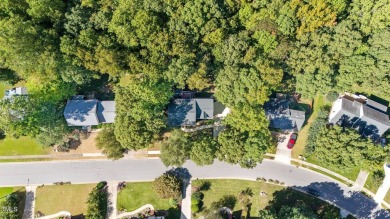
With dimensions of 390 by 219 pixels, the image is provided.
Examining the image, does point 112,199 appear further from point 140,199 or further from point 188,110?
point 188,110

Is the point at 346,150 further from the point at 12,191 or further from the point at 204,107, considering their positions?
the point at 12,191

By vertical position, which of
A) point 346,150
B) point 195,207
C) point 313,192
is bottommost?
point 195,207

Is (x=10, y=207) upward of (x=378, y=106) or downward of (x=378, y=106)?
downward

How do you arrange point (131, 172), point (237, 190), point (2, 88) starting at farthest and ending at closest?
point (2, 88) < point (131, 172) < point (237, 190)

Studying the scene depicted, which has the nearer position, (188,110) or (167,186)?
(167,186)

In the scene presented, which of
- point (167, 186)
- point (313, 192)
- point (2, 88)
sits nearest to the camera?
point (167, 186)

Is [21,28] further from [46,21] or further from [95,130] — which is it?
[95,130]

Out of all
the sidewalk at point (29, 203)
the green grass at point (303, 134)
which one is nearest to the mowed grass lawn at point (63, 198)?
the sidewalk at point (29, 203)

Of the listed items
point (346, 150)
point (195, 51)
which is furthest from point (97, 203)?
point (346, 150)
